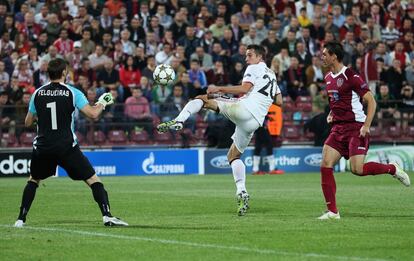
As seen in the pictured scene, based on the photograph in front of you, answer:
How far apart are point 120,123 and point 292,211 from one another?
12353 mm

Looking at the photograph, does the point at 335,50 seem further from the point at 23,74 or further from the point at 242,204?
the point at 23,74

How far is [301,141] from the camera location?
28.2m

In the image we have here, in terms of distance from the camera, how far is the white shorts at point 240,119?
47.4 feet

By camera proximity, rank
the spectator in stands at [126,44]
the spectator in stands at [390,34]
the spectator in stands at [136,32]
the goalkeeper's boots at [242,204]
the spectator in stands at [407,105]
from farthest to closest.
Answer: the spectator in stands at [390,34] < the spectator in stands at [136,32] < the spectator in stands at [407,105] < the spectator in stands at [126,44] < the goalkeeper's boots at [242,204]

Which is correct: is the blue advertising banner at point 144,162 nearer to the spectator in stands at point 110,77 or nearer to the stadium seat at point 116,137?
the stadium seat at point 116,137

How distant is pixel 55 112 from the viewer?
1205 centimetres

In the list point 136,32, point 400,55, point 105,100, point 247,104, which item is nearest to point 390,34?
point 400,55

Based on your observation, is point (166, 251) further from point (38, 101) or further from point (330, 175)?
point (330, 175)

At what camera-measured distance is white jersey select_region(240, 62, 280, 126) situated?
14531 millimetres

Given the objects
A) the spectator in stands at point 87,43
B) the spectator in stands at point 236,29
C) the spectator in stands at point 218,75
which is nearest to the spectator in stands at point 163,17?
the spectator in stands at point 236,29

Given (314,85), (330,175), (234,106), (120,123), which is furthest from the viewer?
(314,85)

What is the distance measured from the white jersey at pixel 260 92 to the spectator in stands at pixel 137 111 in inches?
466

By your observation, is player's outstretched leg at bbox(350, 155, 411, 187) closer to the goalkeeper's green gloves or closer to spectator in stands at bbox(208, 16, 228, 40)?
the goalkeeper's green gloves

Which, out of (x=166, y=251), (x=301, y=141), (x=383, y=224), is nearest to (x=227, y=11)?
(x=301, y=141)
